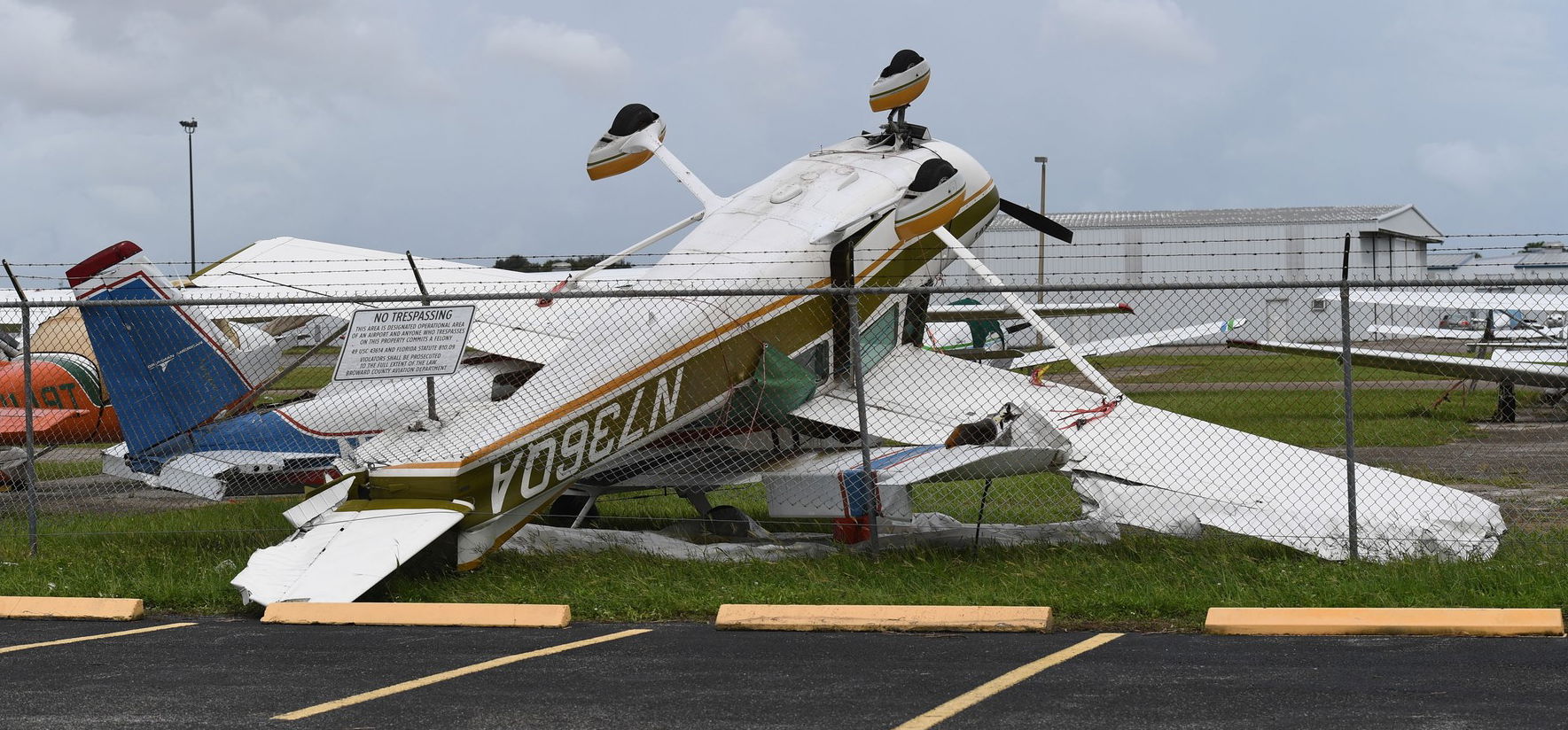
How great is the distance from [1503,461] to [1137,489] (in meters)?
8.68

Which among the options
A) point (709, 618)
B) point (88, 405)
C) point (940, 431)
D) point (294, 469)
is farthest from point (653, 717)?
point (88, 405)

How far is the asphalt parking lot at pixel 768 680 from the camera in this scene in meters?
5.46

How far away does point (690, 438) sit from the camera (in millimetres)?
10562

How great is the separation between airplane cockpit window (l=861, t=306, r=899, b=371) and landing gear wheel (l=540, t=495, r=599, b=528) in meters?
2.48

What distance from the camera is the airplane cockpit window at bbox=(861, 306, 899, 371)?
38.8 ft

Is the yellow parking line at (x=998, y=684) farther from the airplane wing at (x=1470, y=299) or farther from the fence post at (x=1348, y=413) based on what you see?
the airplane wing at (x=1470, y=299)

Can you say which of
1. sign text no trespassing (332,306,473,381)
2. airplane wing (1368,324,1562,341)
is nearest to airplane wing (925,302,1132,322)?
airplane wing (1368,324,1562,341)

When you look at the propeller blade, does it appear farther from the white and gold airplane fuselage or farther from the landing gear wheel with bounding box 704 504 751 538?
the landing gear wheel with bounding box 704 504 751 538

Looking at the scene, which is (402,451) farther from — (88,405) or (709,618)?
(88,405)

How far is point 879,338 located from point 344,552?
516 cm

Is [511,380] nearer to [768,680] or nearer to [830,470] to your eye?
[830,470]

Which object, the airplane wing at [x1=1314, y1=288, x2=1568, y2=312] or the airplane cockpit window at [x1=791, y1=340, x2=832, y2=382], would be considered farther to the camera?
the airplane wing at [x1=1314, y1=288, x2=1568, y2=312]

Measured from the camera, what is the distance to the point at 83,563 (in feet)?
32.4

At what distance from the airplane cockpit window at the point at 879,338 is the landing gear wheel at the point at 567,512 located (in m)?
2.48
